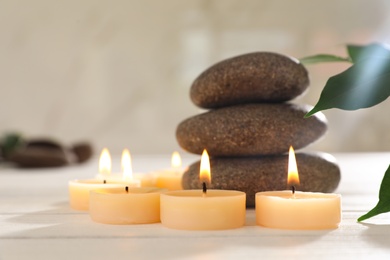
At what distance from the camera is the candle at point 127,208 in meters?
0.88

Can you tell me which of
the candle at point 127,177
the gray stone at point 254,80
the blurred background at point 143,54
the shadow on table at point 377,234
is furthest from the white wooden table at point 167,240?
the blurred background at point 143,54

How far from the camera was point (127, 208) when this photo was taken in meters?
0.88

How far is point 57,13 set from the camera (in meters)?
2.91

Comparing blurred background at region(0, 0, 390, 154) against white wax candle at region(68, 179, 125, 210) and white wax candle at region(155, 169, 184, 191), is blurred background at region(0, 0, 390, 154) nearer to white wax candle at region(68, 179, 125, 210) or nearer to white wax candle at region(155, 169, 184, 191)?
white wax candle at region(155, 169, 184, 191)

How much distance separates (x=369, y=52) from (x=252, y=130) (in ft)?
0.83

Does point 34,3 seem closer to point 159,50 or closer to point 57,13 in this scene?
A: point 57,13

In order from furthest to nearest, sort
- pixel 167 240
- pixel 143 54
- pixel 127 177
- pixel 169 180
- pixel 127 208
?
1. pixel 143 54
2. pixel 169 180
3. pixel 127 177
4. pixel 127 208
5. pixel 167 240

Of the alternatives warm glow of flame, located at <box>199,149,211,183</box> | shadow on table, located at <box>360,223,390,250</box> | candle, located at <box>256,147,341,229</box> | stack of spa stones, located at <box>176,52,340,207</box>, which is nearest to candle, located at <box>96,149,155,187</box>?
stack of spa stones, located at <box>176,52,340,207</box>

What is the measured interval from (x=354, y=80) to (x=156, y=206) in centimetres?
34

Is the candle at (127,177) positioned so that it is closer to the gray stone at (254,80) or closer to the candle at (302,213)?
the gray stone at (254,80)

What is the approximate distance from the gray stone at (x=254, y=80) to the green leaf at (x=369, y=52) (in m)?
0.15

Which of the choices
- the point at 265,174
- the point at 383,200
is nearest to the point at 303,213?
the point at 383,200

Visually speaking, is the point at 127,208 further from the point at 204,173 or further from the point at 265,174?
the point at 265,174

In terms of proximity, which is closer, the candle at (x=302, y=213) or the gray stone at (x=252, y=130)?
the candle at (x=302, y=213)
